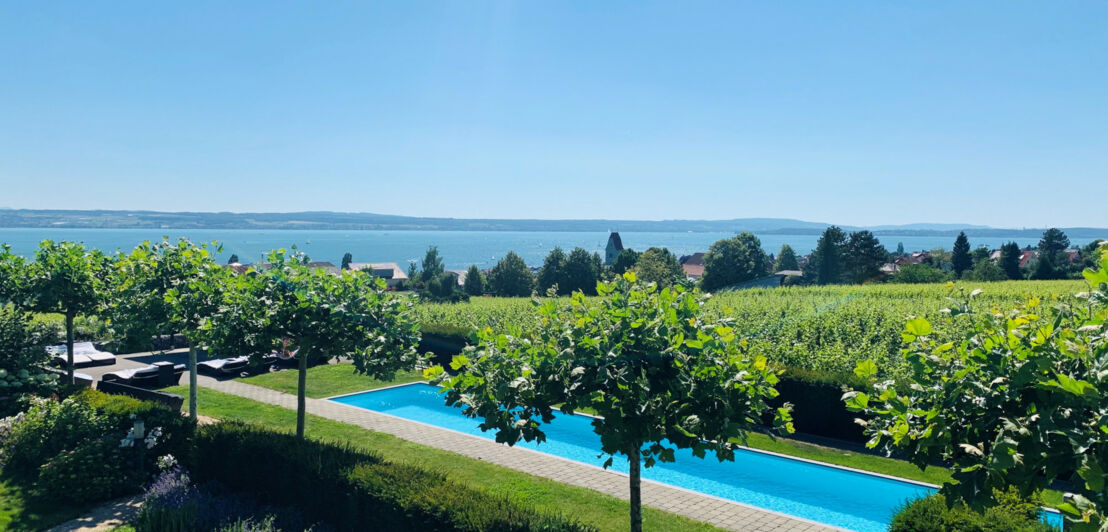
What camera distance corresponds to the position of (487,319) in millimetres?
32531

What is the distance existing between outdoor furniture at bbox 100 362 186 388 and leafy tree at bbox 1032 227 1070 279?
85.8m

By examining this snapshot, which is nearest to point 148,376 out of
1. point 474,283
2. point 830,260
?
point 474,283

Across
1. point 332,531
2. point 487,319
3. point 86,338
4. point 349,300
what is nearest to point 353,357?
point 349,300

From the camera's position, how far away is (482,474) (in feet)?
44.5

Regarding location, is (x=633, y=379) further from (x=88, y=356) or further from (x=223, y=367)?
(x=88, y=356)

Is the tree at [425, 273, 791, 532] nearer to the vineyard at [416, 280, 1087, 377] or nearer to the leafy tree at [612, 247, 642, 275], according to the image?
the vineyard at [416, 280, 1087, 377]

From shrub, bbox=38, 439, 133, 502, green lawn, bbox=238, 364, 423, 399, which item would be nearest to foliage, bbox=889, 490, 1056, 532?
shrub, bbox=38, 439, 133, 502

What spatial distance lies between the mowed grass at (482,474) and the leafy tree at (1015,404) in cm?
572

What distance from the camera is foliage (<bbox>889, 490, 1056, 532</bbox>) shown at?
7.68 meters

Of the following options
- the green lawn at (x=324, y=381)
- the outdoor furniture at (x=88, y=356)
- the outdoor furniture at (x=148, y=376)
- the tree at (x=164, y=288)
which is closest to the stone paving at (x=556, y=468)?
the green lawn at (x=324, y=381)

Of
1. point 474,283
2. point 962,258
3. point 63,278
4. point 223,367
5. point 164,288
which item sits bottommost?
point 474,283

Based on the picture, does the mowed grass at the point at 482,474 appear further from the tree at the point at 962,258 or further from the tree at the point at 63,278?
the tree at the point at 962,258

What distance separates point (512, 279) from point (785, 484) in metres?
72.0

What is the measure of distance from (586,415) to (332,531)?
11427mm
